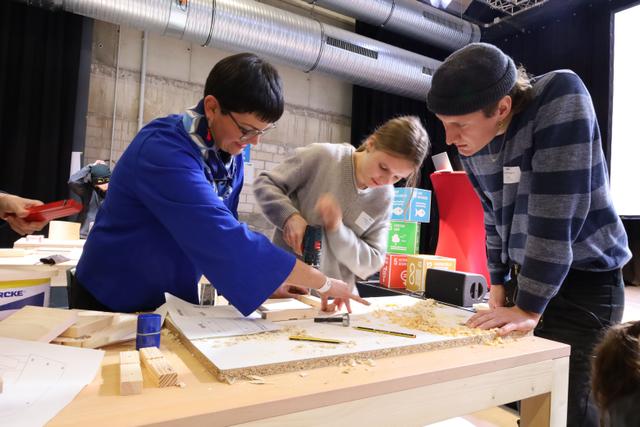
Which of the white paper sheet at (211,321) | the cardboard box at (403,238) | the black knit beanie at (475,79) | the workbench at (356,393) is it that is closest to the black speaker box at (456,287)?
the workbench at (356,393)

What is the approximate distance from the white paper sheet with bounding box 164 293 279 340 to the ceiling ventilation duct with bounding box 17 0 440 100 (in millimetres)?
3379

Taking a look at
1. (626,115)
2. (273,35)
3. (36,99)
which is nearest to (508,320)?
(273,35)

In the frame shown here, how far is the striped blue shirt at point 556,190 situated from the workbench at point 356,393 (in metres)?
0.21

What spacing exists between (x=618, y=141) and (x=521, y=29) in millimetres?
1900

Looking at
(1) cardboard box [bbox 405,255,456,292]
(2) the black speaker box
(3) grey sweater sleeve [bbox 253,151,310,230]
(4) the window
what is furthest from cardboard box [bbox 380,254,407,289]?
(4) the window

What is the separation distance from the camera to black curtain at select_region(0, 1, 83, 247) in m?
3.87

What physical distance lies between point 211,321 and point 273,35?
3.78m

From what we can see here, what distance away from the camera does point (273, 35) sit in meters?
4.16

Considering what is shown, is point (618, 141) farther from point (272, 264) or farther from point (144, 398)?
point (144, 398)

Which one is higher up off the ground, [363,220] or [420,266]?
[363,220]

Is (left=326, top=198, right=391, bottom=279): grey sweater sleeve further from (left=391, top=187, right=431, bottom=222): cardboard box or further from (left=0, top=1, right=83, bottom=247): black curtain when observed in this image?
(left=0, top=1, right=83, bottom=247): black curtain

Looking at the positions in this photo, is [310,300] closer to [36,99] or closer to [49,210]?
[49,210]

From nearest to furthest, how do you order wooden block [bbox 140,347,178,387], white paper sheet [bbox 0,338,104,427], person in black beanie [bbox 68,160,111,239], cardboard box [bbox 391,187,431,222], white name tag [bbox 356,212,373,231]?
white paper sheet [bbox 0,338,104,427] → wooden block [bbox 140,347,178,387] → white name tag [bbox 356,212,373,231] → person in black beanie [bbox 68,160,111,239] → cardboard box [bbox 391,187,431,222]

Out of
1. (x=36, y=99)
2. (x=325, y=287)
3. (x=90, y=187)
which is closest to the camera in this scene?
(x=325, y=287)
